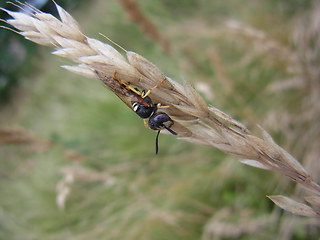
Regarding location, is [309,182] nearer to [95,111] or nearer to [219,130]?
[219,130]

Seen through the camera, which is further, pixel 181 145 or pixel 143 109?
pixel 181 145

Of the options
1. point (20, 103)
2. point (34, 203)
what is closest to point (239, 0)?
point (34, 203)

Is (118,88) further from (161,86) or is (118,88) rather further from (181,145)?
(181,145)

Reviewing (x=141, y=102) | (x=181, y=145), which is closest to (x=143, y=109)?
(x=141, y=102)

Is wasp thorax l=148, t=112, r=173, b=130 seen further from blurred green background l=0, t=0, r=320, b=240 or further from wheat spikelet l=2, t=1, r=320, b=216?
blurred green background l=0, t=0, r=320, b=240

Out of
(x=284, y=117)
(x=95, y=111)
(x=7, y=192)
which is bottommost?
(x=7, y=192)

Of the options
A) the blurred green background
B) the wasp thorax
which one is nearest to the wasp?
the wasp thorax
